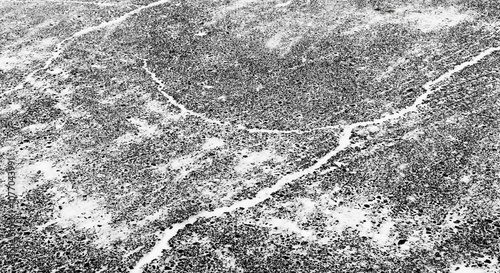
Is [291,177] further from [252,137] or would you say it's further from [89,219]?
[89,219]

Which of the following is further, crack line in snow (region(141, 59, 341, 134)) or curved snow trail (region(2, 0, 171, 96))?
curved snow trail (region(2, 0, 171, 96))

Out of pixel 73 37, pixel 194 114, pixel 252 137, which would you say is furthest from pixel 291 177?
pixel 73 37

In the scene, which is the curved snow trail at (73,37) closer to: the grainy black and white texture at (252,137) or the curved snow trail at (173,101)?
the grainy black and white texture at (252,137)

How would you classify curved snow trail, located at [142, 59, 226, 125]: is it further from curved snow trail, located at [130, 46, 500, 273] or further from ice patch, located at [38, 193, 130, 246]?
ice patch, located at [38, 193, 130, 246]

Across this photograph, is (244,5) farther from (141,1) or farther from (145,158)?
(145,158)

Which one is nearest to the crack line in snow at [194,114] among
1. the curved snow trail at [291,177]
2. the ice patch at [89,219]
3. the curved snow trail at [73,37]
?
the curved snow trail at [291,177]

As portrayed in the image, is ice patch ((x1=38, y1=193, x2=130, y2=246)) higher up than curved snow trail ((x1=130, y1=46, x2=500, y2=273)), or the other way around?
ice patch ((x1=38, y1=193, x2=130, y2=246))

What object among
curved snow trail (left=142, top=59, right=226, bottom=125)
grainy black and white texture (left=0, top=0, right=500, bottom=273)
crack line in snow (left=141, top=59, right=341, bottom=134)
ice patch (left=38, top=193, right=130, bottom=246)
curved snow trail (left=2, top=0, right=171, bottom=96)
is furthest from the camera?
curved snow trail (left=2, top=0, right=171, bottom=96)

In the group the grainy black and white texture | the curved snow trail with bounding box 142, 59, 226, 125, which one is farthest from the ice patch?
the curved snow trail with bounding box 142, 59, 226, 125
